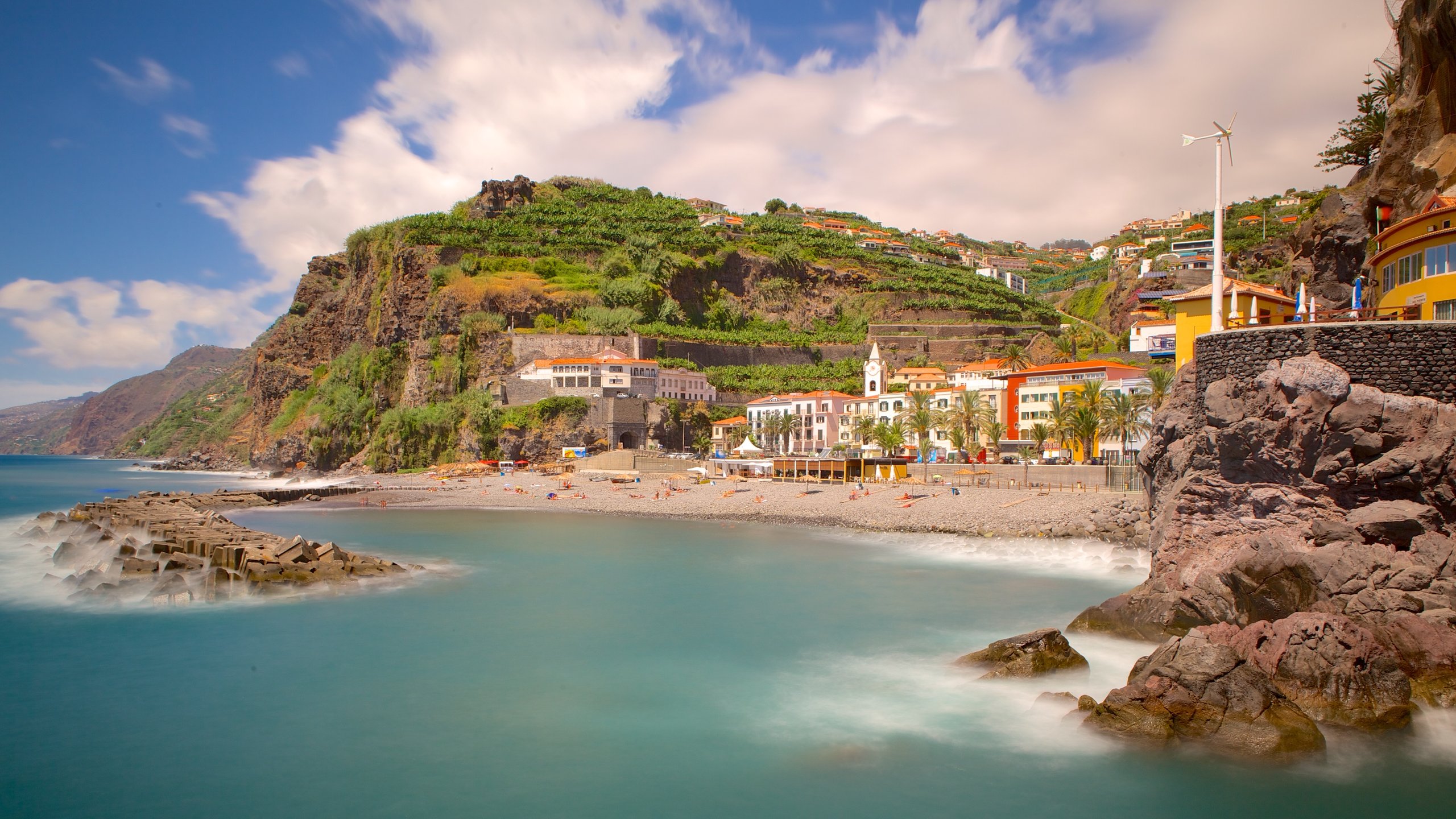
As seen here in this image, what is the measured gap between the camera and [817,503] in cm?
3762

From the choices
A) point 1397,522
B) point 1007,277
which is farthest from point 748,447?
point 1007,277

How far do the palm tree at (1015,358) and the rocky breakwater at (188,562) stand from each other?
43255mm

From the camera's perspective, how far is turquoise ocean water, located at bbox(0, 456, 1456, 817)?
9.66m

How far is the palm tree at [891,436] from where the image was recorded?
49.3 meters

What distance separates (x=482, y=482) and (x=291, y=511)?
1085 cm

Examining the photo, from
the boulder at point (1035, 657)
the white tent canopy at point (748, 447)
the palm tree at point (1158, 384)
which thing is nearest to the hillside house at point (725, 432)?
the white tent canopy at point (748, 447)

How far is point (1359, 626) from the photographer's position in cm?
1087

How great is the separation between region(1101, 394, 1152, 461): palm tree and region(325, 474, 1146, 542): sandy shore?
5617mm

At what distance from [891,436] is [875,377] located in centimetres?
1425

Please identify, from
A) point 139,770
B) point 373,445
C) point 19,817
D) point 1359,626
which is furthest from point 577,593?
point 373,445

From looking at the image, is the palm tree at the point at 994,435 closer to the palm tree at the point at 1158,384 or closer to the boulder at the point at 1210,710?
the palm tree at the point at 1158,384

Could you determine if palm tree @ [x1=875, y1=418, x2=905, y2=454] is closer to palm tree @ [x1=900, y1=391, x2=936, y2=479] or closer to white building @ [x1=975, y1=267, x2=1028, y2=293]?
palm tree @ [x1=900, y1=391, x2=936, y2=479]

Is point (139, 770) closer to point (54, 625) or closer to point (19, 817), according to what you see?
point (19, 817)

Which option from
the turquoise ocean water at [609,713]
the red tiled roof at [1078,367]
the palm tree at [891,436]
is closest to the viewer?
the turquoise ocean water at [609,713]
